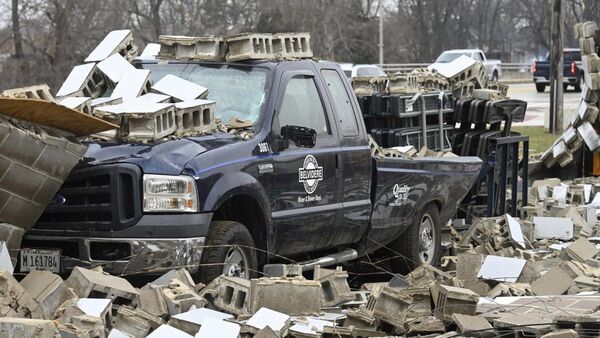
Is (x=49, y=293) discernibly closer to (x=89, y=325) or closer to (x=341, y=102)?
(x=89, y=325)

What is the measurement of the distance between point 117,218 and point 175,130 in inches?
34.4

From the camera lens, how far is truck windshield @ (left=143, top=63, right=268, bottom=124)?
9.23m

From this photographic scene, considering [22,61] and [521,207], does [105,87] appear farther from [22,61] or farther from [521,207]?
[22,61]

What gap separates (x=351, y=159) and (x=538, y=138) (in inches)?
706

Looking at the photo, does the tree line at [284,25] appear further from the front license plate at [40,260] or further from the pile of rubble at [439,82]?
the front license plate at [40,260]

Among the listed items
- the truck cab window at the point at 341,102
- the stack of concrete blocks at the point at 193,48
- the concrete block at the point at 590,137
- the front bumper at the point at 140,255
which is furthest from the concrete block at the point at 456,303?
the concrete block at the point at 590,137

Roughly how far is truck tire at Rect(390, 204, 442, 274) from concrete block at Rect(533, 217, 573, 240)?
1762 mm

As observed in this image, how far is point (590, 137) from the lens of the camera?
1656 centimetres

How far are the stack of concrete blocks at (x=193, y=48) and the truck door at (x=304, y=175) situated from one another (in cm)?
65

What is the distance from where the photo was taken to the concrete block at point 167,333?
6831 millimetres

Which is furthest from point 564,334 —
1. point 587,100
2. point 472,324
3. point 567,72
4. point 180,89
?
point 567,72

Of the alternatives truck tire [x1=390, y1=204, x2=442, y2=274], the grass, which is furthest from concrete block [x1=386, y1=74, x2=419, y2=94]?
the grass

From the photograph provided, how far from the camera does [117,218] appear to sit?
7.91 meters

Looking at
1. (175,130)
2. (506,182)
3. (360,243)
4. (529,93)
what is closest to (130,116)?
(175,130)
